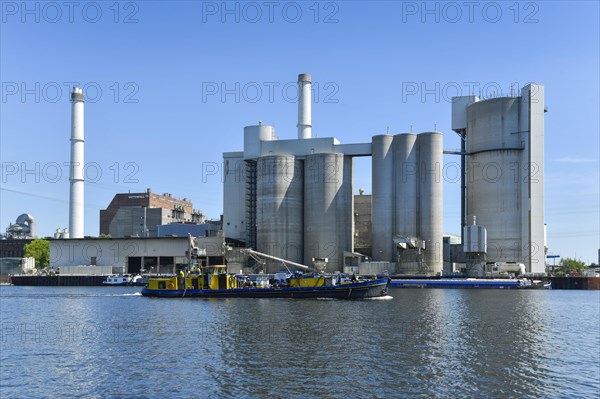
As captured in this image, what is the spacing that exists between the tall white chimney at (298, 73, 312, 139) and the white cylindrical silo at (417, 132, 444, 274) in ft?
84.4

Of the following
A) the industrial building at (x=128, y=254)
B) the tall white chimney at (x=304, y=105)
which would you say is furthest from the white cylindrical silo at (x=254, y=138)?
the industrial building at (x=128, y=254)

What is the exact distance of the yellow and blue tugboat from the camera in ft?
261

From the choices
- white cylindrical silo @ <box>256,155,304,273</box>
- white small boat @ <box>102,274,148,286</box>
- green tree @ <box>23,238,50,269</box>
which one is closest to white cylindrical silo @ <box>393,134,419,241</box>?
white cylindrical silo @ <box>256,155,304,273</box>

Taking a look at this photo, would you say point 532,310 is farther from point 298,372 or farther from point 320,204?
point 320,204

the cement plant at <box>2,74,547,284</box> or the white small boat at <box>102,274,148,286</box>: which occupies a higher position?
the cement plant at <box>2,74,547,284</box>

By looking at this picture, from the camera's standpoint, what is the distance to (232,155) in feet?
489

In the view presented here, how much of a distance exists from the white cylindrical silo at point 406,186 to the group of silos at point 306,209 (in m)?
10.0

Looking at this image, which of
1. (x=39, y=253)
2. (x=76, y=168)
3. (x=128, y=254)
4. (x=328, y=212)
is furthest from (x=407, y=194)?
(x=39, y=253)

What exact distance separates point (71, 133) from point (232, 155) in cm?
3593

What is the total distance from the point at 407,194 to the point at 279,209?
83.5 ft

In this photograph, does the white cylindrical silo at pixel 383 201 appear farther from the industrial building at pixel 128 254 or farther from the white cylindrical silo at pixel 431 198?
the industrial building at pixel 128 254

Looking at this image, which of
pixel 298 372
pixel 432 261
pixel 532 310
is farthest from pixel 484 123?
pixel 298 372

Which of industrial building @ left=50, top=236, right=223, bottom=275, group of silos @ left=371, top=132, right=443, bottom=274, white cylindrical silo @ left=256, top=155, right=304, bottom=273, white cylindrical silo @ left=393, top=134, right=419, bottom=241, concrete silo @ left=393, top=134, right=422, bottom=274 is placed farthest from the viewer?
industrial building @ left=50, top=236, right=223, bottom=275

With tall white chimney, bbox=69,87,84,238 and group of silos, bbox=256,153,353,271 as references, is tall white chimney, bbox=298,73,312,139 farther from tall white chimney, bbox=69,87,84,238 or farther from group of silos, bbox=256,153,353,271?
tall white chimney, bbox=69,87,84,238
